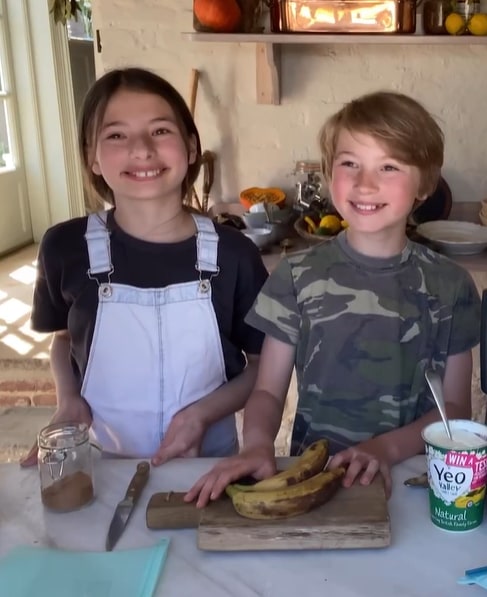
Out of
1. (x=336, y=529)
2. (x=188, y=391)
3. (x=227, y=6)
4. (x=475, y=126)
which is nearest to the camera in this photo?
(x=336, y=529)

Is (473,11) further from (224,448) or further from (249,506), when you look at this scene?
(249,506)

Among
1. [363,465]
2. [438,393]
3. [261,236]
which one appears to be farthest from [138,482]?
[261,236]

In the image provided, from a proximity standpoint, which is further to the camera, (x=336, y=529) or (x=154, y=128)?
(x=154, y=128)

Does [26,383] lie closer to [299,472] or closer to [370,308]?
[370,308]

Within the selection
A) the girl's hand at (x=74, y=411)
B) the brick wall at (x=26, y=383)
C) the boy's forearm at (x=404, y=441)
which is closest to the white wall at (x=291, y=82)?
the brick wall at (x=26, y=383)

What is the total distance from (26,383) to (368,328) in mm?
2121

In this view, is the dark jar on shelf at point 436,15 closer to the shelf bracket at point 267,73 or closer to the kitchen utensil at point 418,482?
the shelf bracket at point 267,73

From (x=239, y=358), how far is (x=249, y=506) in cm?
54

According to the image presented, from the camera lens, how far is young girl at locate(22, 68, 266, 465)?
3.89 feet

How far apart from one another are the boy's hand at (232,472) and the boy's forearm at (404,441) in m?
0.15

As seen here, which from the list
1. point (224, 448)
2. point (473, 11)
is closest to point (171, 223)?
point (224, 448)

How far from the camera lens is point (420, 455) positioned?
3.15ft

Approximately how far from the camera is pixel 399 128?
40.3 inches

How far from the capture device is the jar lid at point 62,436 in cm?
89
